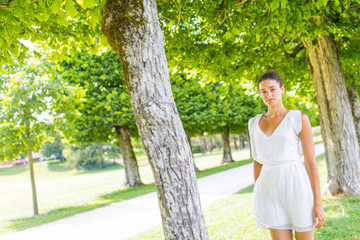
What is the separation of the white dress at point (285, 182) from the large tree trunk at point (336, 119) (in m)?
5.80

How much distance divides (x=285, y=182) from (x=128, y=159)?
15.7 metres

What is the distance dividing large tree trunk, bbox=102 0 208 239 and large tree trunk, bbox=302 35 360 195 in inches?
235

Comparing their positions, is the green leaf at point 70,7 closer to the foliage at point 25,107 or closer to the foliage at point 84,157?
the foliage at point 25,107

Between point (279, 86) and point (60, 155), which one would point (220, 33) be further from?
point (60, 155)

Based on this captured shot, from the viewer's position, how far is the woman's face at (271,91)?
3.10 m

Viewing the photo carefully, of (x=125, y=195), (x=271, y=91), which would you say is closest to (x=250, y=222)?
(x=271, y=91)

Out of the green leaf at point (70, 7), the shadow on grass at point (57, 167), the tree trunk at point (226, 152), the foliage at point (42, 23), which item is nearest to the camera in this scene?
the green leaf at point (70, 7)

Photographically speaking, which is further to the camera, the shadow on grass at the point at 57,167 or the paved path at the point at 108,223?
the shadow on grass at the point at 57,167

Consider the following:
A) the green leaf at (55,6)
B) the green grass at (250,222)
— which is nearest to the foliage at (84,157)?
the green grass at (250,222)

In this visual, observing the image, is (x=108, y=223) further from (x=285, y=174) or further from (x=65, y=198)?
(x=65, y=198)

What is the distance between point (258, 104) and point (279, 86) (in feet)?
77.4

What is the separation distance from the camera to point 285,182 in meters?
2.92

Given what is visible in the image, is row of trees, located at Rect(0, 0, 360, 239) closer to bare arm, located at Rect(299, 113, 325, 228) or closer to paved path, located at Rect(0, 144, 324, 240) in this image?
bare arm, located at Rect(299, 113, 325, 228)

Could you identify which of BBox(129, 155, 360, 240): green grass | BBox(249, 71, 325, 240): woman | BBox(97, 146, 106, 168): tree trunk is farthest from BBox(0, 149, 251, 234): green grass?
BBox(97, 146, 106, 168): tree trunk
